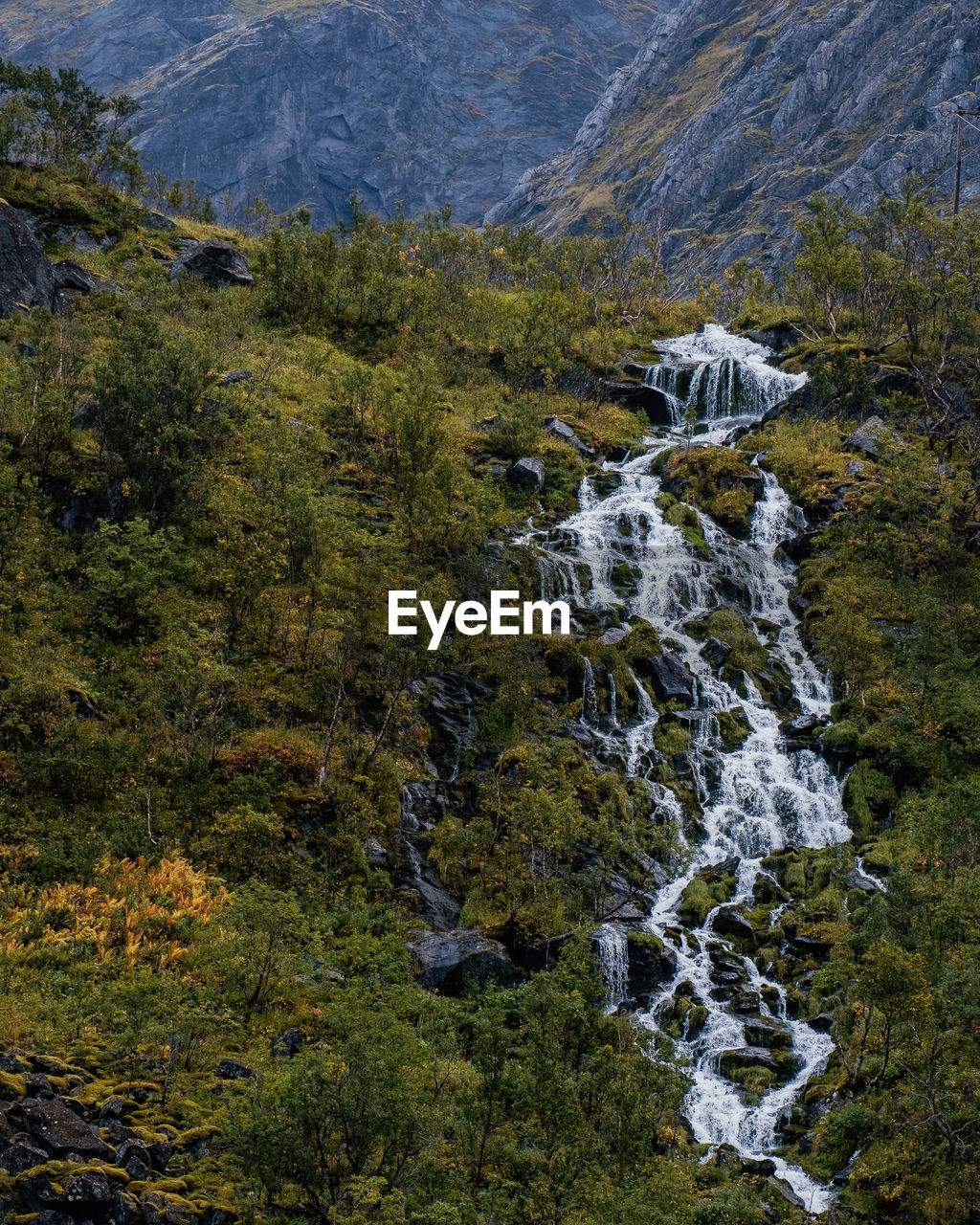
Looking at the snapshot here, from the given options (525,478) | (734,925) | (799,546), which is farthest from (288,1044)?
(799,546)

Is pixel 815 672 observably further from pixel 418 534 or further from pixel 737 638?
pixel 418 534

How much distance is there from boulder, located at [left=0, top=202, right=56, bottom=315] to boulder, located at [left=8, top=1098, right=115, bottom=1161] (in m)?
25.0

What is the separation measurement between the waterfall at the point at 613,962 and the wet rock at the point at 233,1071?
26.4ft

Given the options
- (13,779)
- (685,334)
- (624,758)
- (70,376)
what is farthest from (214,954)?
(685,334)

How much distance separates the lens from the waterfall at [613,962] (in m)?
17.2

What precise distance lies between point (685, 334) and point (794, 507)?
71.2 ft

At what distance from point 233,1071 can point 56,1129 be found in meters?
2.50

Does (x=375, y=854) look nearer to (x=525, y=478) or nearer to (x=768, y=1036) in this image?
(x=768, y=1036)

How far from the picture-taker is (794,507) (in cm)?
3419

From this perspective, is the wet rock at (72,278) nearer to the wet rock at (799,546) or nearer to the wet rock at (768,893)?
the wet rock at (799,546)

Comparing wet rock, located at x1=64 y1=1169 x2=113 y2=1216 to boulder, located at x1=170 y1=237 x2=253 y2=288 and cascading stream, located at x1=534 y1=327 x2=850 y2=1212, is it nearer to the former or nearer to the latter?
cascading stream, located at x1=534 y1=327 x2=850 y2=1212

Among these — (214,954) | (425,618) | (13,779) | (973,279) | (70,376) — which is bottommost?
(214,954)

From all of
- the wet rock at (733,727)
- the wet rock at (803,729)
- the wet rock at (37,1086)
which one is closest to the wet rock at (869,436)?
the wet rock at (803,729)

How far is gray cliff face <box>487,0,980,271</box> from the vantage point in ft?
420
